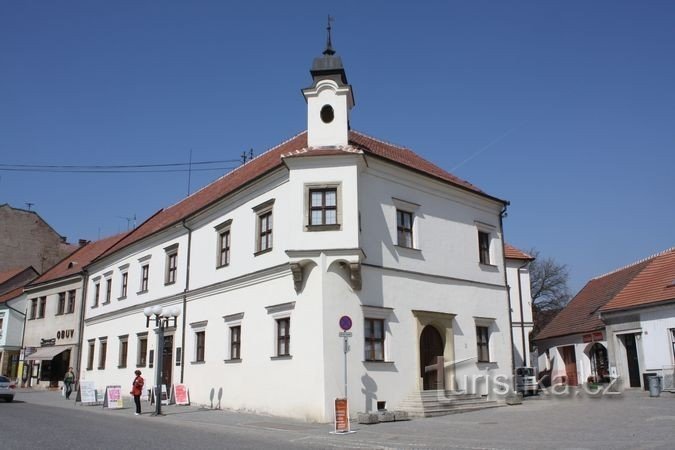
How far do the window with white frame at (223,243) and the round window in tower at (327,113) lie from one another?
6.42 m

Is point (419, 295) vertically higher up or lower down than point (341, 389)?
higher up

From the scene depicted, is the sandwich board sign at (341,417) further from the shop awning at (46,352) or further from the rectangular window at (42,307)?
the rectangular window at (42,307)

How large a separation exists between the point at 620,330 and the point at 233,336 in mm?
19557

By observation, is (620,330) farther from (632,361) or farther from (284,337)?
(284,337)

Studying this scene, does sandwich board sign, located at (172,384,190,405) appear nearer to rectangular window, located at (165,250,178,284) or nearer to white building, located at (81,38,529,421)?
white building, located at (81,38,529,421)

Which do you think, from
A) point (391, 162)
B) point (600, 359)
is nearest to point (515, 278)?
point (600, 359)

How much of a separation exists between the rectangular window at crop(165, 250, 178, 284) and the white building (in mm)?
168

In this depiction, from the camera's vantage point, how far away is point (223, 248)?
86.8 ft

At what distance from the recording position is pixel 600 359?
35062 mm

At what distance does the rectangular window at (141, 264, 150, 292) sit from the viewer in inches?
1298

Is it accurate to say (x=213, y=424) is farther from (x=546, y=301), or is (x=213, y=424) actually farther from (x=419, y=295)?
(x=546, y=301)

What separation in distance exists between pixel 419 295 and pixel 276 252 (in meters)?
5.75

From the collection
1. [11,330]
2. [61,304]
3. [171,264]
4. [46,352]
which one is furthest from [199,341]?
[11,330]

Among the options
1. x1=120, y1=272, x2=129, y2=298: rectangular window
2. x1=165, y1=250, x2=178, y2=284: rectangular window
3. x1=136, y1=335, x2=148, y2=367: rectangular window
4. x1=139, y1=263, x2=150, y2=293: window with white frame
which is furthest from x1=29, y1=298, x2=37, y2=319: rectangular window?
x1=165, y1=250, x2=178, y2=284: rectangular window
